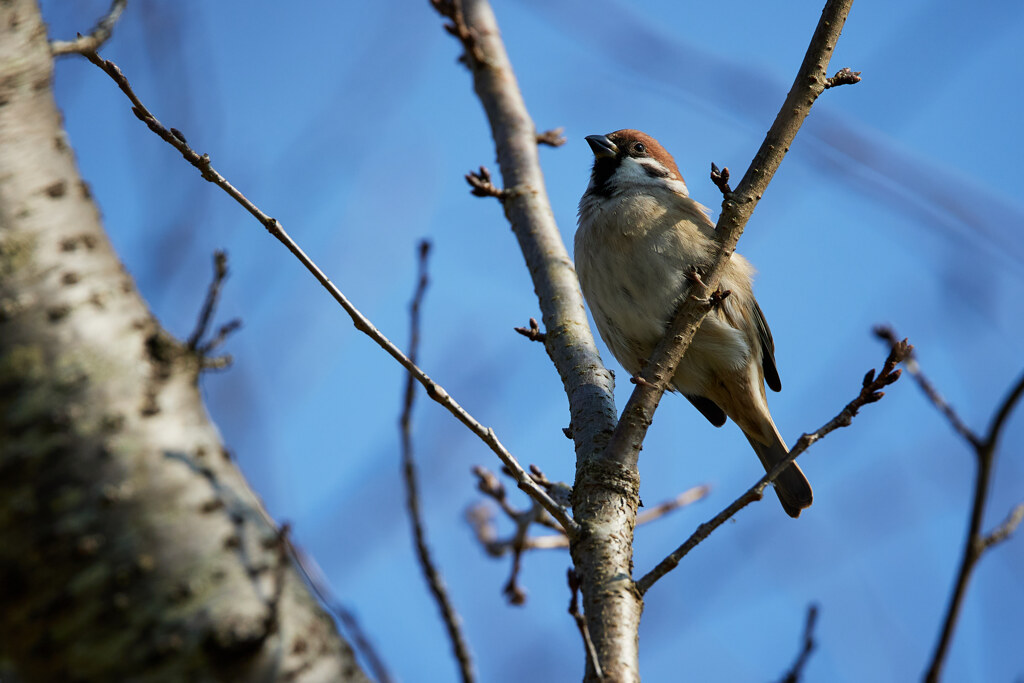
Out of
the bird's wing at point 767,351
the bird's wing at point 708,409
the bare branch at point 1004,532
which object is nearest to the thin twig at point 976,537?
the bare branch at point 1004,532

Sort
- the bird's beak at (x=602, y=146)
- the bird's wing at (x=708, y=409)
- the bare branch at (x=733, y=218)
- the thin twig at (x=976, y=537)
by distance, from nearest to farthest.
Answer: the thin twig at (x=976, y=537) < the bare branch at (x=733, y=218) < the bird's wing at (x=708, y=409) < the bird's beak at (x=602, y=146)

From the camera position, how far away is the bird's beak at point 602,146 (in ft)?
17.7

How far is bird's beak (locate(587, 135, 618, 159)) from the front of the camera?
17.7ft

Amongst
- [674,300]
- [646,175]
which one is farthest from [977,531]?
[646,175]

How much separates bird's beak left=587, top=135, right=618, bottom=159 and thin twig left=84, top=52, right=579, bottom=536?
135 inches

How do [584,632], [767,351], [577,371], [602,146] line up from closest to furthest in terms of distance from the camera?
1. [584,632]
2. [577,371]
3. [767,351]
4. [602,146]

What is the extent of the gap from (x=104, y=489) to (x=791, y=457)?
1.77 m

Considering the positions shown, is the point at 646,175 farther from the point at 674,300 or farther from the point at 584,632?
the point at 584,632

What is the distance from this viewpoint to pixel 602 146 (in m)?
5.40

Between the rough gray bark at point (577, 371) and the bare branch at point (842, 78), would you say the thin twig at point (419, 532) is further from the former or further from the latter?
the bare branch at point (842, 78)

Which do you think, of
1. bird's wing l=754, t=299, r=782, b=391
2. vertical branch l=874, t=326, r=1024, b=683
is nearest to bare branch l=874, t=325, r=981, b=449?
vertical branch l=874, t=326, r=1024, b=683

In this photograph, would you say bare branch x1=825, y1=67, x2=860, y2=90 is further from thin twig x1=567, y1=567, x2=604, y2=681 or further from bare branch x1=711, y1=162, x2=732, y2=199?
thin twig x1=567, y1=567, x2=604, y2=681

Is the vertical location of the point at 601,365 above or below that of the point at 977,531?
above

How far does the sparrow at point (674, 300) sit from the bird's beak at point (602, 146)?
29 centimetres
